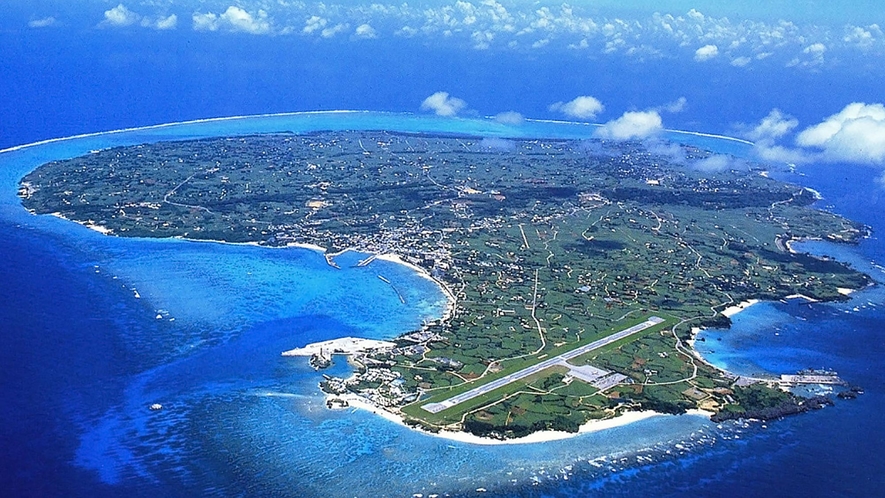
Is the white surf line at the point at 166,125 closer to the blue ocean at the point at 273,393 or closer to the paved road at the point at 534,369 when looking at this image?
the blue ocean at the point at 273,393

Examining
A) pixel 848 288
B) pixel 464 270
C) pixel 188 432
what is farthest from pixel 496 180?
pixel 188 432

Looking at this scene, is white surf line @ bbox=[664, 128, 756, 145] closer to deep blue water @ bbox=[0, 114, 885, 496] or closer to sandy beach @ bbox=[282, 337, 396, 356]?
deep blue water @ bbox=[0, 114, 885, 496]

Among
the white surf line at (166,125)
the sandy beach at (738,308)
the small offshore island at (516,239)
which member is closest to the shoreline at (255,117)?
the white surf line at (166,125)

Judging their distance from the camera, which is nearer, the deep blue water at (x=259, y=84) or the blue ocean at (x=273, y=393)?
the blue ocean at (x=273, y=393)

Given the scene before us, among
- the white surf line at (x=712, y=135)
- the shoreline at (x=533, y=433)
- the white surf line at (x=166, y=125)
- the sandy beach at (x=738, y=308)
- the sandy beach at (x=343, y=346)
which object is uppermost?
the white surf line at (x=712, y=135)

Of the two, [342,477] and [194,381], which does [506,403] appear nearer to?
[342,477]

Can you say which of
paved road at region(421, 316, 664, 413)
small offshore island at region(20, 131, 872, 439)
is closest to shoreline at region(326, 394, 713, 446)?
small offshore island at region(20, 131, 872, 439)
